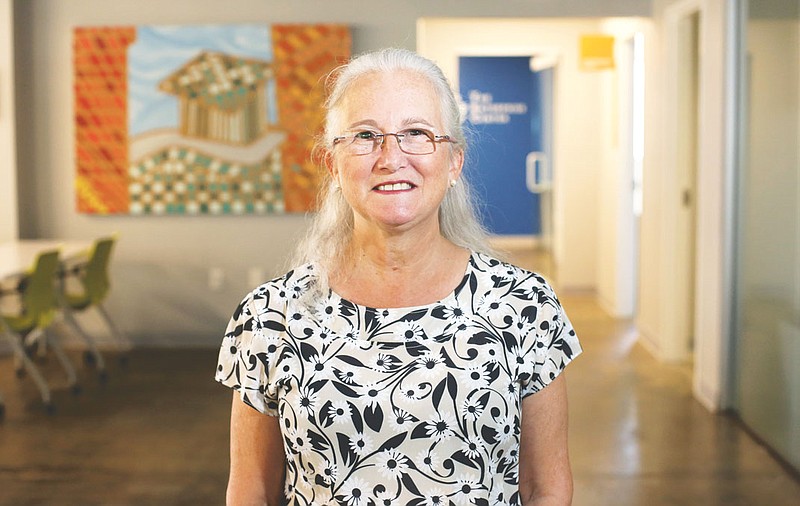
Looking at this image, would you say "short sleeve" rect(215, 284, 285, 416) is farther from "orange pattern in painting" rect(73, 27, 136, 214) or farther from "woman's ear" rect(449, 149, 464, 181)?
"orange pattern in painting" rect(73, 27, 136, 214)

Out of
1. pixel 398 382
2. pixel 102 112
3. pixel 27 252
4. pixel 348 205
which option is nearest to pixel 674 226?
pixel 102 112

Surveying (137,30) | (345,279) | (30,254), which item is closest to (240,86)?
(137,30)

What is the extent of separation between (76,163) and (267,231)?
1.47m

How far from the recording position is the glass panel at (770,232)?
186 inches

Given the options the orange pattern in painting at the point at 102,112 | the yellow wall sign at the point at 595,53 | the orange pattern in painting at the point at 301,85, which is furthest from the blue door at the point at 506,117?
the orange pattern in painting at the point at 102,112

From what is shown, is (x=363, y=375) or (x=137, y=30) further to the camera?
(x=137, y=30)

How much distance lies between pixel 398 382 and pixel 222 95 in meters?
6.04

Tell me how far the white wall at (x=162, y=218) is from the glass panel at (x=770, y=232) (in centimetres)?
239

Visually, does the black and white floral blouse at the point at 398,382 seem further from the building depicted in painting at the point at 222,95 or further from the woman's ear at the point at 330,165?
the building depicted in painting at the point at 222,95

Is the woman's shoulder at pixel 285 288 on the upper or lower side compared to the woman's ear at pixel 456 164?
lower

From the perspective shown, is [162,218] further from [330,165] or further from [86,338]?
[330,165]

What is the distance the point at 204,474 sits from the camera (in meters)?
4.61

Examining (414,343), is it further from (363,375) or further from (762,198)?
(762,198)

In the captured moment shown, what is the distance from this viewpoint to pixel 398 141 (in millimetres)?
1631
